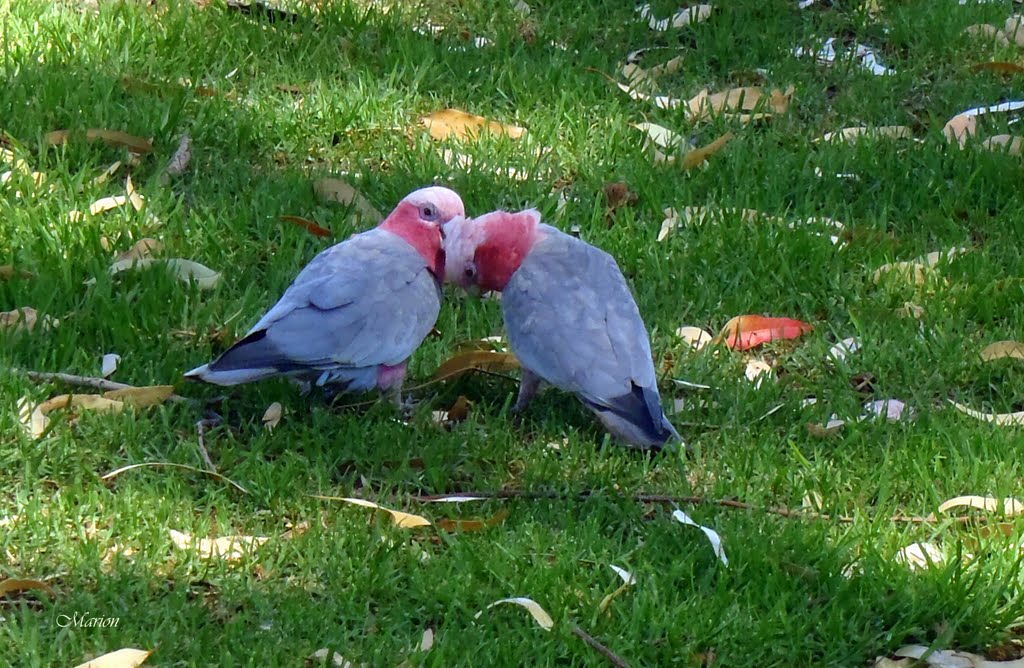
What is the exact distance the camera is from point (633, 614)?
2.78 metres

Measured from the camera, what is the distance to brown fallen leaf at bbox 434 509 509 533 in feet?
10.0

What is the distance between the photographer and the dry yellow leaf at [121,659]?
2.53 m

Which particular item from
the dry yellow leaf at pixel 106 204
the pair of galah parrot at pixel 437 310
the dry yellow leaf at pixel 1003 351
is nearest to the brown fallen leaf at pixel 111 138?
the dry yellow leaf at pixel 106 204

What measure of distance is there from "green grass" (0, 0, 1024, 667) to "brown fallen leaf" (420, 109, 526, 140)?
9 centimetres

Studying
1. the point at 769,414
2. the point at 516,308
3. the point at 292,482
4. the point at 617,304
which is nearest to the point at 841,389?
the point at 769,414

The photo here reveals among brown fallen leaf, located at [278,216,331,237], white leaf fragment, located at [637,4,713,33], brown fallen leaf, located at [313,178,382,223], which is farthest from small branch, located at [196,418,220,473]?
white leaf fragment, located at [637,4,713,33]

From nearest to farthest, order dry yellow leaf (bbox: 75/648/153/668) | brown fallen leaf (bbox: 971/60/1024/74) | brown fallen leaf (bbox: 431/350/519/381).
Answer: dry yellow leaf (bbox: 75/648/153/668) → brown fallen leaf (bbox: 431/350/519/381) → brown fallen leaf (bbox: 971/60/1024/74)

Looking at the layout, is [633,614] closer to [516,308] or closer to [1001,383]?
[516,308]

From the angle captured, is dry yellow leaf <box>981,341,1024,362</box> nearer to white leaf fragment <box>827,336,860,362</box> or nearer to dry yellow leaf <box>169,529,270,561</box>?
white leaf fragment <box>827,336,860,362</box>

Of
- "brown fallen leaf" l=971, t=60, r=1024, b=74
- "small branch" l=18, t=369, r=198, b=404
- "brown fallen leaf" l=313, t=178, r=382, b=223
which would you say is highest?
"brown fallen leaf" l=971, t=60, r=1024, b=74

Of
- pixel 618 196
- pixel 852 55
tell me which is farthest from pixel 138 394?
pixel 852 55

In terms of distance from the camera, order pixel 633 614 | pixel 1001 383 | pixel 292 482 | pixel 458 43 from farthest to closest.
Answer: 1. pixel 458 43
2. pixel 1001 383
3. pixel 292 482
4. pixel 633 614

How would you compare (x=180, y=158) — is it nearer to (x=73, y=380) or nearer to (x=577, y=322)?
(x=73, y=380)

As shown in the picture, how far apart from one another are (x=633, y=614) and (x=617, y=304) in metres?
0.97
